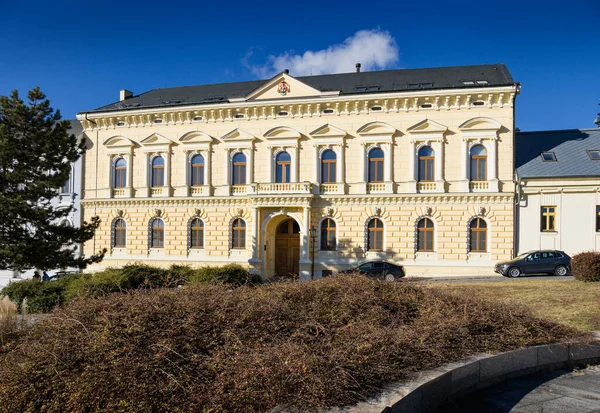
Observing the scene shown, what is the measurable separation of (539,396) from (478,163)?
25.6 m

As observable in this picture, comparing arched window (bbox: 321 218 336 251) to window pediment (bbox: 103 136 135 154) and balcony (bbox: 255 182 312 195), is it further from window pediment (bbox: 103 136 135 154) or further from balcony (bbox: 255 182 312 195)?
window pediment (bbox: 103 136 135 154)

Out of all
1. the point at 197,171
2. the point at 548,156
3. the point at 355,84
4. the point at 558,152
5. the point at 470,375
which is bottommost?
the point at 470,375

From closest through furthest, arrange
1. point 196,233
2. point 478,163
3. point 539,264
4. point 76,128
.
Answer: point 539,264 → point 478,163 → point 196,233 → point 76,128

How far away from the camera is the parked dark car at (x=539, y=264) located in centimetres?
2672

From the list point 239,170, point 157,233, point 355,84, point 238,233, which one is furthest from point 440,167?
point 157,233

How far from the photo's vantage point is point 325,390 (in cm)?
510

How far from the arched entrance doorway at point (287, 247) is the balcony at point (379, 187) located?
5.70 metres

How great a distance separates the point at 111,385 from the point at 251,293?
2.96 m

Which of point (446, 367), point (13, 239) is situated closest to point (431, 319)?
point (446, 367)

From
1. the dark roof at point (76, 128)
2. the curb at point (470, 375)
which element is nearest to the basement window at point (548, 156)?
the curb at point (470, 375)

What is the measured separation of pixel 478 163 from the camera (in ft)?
101

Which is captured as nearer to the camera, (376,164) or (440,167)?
(440,167)

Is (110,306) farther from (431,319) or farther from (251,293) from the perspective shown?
(431,319)

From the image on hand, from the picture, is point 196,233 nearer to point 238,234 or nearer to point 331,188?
point 238,234
